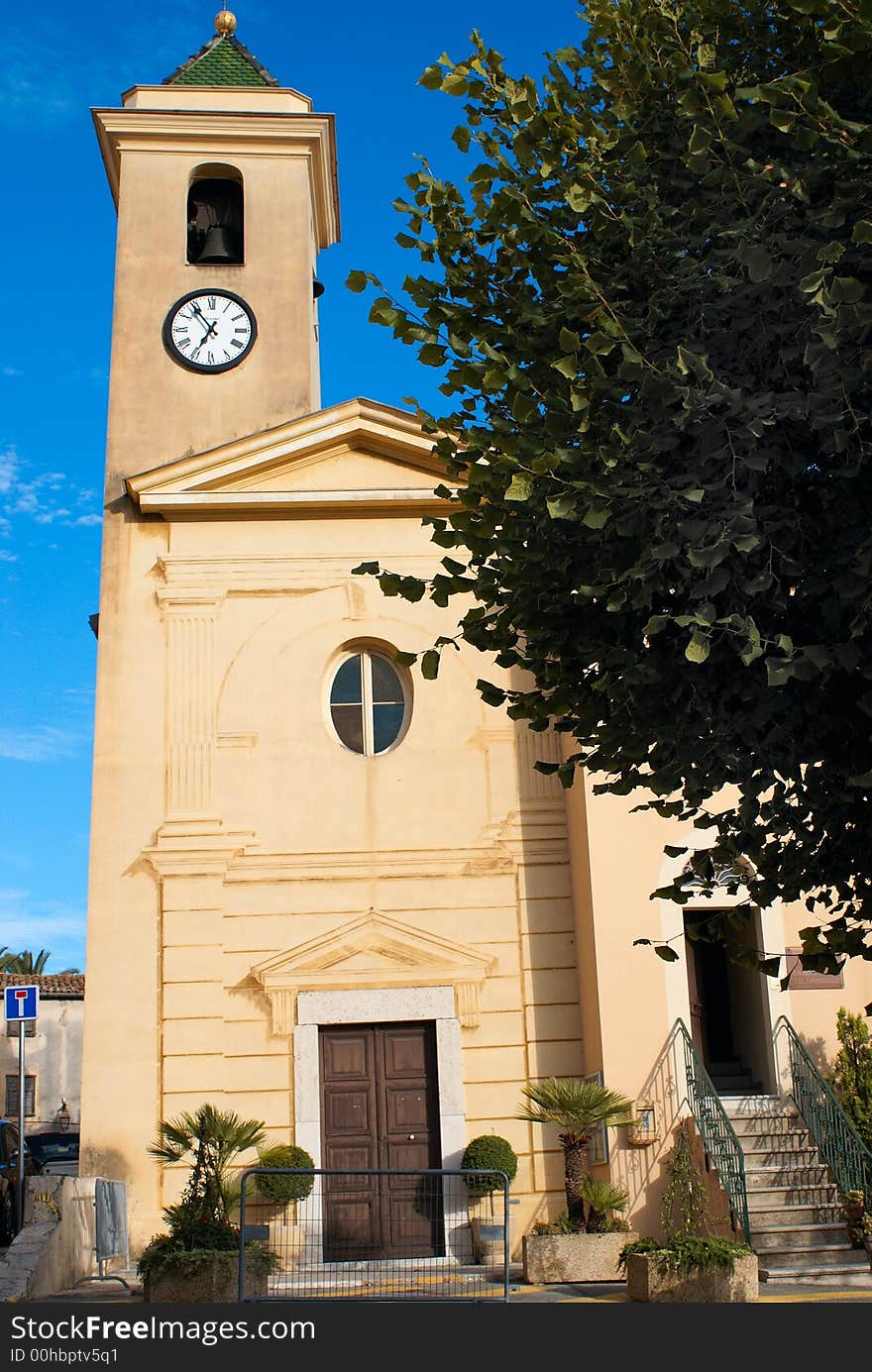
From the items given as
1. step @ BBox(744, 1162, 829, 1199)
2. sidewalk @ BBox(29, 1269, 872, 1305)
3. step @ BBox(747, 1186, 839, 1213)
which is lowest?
sidewalk @ BBox(29, 1269, 872, 1305)

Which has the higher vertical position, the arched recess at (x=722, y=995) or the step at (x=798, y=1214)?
the arched recess at (x=722, y=995)

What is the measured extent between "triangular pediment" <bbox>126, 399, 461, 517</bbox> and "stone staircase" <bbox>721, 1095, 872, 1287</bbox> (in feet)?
24.2

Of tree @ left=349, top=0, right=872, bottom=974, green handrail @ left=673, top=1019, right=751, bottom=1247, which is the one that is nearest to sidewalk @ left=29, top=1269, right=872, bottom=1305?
green handrail @ left=673, top=1019, right=751, bottom=1247

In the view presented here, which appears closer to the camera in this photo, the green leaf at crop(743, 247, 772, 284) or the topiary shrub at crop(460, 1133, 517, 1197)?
the green leaf at crop(743, 247, 772, 284)

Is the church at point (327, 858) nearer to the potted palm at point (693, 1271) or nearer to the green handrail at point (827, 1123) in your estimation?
the green handrail at point (827, 1123)

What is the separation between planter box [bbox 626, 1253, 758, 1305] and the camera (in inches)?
423

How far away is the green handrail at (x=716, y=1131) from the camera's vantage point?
12.6m

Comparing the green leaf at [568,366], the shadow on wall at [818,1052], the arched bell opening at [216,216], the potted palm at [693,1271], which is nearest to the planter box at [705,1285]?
the potted palm at [693,1271]

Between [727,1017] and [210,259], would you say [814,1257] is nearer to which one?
[727,1017]

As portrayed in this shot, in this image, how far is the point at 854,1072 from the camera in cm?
1413

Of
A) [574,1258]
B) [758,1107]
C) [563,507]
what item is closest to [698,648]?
[563,507]

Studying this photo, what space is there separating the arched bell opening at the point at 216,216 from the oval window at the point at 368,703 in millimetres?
5474

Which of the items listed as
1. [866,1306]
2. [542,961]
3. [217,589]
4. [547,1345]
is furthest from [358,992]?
[547,1345]

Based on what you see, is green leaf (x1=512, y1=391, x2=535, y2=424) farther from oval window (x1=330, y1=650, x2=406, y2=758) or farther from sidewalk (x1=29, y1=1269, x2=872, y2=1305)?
oval window (x1=330, y1=650, x2=406, y2=758)
